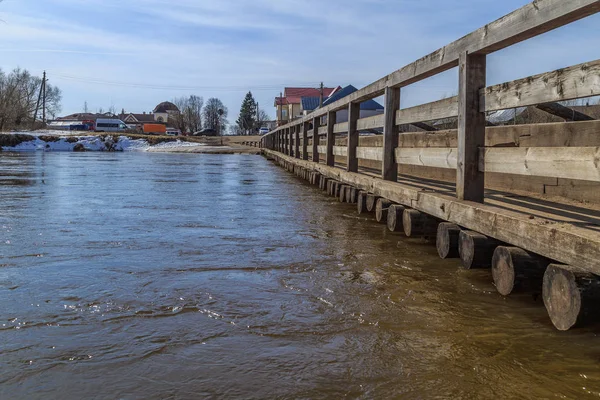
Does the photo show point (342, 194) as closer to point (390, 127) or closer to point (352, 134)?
point (352, 134)

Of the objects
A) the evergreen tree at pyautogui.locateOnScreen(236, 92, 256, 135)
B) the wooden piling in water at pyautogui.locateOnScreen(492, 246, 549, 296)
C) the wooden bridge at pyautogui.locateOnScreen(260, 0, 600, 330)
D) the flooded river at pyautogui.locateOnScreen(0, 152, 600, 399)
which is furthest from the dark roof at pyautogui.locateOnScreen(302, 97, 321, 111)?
the wooden piling in water at pyautogui.locateOnScreen(492, 246, 549, 296)

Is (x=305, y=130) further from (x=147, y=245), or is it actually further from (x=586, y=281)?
(x=586, y=281)

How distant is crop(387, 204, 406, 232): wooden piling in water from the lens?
596cm

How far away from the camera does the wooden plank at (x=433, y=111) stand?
4.77 metres

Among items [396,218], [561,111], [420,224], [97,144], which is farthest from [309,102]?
[561,111]

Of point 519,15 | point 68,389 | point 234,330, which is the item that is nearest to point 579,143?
point 519,15

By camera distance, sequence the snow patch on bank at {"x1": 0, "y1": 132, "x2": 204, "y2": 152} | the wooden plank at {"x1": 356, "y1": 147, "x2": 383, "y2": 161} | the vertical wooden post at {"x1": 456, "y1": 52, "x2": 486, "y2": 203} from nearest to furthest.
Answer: the vertical wooden post at {"x1": 456, "y1": 52, "x2": 486, "y2": 203} < the wooden plank at {"x1": 356, "y1": 147, "x2": 383, "y2": 161} < the snow patch on bank at {"x1": 0, "y1": 132, "x2": 204, "y2": 152}

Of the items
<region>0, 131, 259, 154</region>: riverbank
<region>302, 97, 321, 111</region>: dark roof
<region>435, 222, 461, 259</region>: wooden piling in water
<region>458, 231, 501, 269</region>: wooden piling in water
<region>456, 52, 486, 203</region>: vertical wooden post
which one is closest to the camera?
<region>458, 231, 501, 269</region>: wooden piling in water

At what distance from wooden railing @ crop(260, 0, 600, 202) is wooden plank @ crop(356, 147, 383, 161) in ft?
1.45

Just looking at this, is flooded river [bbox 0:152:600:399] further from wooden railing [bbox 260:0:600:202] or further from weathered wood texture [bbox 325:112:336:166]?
weathered wood texture [bbox 325:112:336:166]

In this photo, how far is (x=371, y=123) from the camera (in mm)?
7656

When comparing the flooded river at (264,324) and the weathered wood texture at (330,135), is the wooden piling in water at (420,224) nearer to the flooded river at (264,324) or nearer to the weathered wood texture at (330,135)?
the flooded river at (264,324)

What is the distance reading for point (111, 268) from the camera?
14.1 feet

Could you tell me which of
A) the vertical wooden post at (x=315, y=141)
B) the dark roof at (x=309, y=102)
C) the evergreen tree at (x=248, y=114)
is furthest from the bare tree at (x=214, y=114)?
the vertical wooden post at (x=315, y=141)
